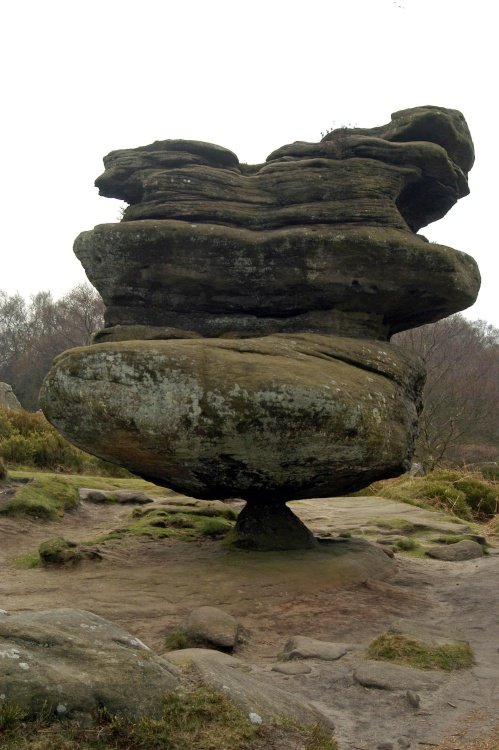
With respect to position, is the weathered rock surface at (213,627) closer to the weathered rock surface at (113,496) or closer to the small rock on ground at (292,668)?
the small rock on ground at (292,668)

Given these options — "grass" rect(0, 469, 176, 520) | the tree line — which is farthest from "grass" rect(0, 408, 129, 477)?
the tree line

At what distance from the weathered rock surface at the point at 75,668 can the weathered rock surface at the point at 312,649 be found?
8.88 feet

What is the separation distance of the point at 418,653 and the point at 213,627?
7.71 ft

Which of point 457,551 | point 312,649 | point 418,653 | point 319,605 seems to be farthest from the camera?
point 457,551

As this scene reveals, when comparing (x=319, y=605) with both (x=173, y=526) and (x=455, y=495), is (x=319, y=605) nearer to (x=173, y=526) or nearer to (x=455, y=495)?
(x=173, y=526)

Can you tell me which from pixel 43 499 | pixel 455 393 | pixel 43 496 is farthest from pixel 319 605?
pixel 455 393

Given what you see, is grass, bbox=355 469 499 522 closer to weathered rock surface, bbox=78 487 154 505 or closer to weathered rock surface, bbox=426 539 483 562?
weathered rock surface, bbox=426 539 483 562

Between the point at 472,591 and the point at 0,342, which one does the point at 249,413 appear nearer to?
the point at 472,591

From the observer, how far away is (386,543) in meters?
15.3

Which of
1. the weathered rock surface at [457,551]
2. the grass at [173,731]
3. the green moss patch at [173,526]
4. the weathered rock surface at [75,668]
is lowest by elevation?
the weathered rock surface at [457,551]

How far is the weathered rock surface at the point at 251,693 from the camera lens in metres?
5.27

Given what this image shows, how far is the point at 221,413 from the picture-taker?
9.80 m

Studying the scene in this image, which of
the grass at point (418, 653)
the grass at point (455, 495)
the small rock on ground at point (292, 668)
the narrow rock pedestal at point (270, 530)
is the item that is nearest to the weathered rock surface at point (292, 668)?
the small rock on ground at point (292, 668)

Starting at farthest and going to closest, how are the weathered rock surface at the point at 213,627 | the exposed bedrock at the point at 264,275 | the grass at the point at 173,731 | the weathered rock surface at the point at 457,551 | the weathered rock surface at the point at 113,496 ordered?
1. the weathered rock surface at the point at 113,496
2. the weathered rock surface at the point at 457,551
3. the exposed bedrock at the point at 264,275
4. the weathered rock surface at the point at 213,627
5. the grass at the point at 173,731
